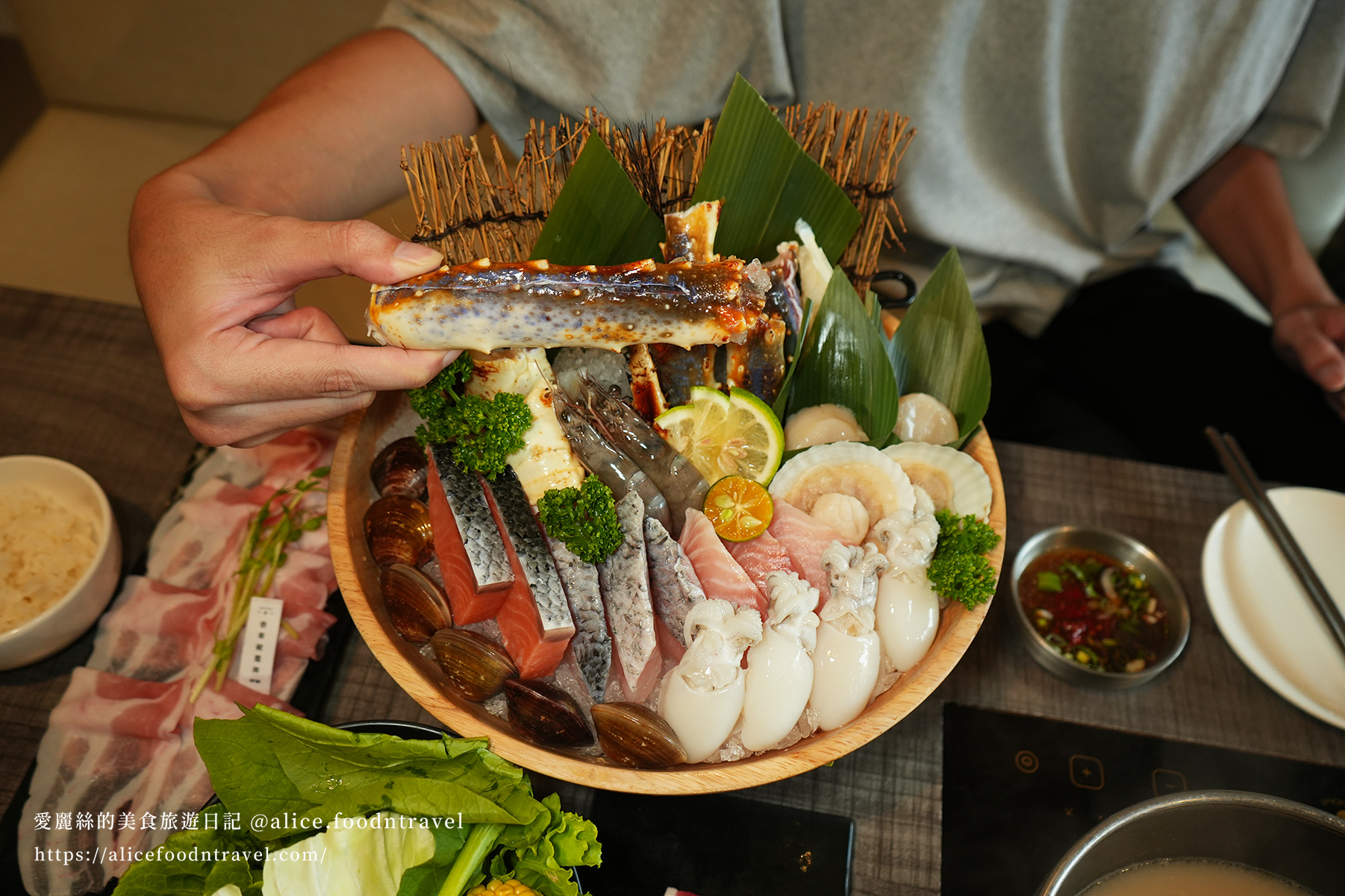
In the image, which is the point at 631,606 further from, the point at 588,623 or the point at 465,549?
the point at 465,549

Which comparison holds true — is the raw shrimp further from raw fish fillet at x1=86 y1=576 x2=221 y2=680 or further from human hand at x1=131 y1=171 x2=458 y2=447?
raw fish fillet at x1=86 y1=576 x2=221 y2=680

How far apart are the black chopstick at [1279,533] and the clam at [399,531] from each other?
1.70 metres

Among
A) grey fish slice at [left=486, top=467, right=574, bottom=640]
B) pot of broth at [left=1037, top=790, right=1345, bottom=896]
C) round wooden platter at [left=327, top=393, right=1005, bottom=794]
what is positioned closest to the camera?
pot of broth at [left=1037, top=790, right=1345, bottom=896]

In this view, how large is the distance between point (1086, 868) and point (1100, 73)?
191 centimetres

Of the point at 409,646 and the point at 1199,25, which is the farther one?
the point at 1199,25

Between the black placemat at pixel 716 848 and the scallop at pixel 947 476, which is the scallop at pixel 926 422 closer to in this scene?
the scallop at pixel 947 476

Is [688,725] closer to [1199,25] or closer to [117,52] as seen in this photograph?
[1199,25]

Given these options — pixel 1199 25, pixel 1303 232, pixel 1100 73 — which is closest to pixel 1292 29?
pixel 1199 25

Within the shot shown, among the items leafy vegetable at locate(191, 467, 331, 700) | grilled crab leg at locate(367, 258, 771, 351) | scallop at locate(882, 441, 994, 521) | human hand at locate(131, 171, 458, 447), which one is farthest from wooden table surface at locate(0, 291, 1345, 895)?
grilled crab leg at locate(367, 258, 771, 351)

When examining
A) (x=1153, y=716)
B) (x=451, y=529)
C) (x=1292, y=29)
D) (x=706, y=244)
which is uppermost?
(x=1292, y=29)

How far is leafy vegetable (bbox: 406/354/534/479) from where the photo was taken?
136 cm

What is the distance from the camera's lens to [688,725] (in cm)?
119

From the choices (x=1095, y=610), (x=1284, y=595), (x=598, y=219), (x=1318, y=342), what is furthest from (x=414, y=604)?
(x=1318, y=342)

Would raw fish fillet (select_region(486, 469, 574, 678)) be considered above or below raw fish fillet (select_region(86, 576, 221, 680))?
above
